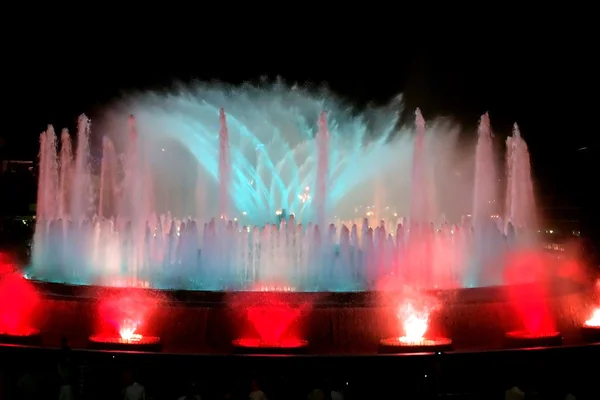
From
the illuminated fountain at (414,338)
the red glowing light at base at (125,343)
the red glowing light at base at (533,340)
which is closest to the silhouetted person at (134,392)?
the red glowing light at base at (125,343)

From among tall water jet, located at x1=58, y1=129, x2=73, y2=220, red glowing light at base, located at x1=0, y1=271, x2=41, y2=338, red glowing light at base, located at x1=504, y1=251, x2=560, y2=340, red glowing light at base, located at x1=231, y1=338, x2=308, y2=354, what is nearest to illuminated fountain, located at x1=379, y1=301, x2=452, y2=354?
red glowing light at base, located at x1=231, y1=338, x2=308, y2=354

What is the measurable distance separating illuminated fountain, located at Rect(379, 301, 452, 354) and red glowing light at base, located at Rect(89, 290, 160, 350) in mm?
4295

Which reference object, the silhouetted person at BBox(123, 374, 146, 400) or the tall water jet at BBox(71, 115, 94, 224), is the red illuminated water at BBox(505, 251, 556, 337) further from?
the tall water jet at BBox(71, 115, 94, 224)

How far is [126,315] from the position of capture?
41.4 ft

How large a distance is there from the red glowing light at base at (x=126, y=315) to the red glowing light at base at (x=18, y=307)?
131 centimetres

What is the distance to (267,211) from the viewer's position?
129 feet

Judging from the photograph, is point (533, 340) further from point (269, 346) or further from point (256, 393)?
point (256, 393)

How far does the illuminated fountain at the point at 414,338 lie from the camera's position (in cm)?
1141

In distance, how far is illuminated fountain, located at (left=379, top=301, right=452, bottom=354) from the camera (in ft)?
37.4

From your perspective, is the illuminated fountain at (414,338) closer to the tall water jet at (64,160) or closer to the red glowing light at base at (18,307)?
the red glowing light at base at (18,307)

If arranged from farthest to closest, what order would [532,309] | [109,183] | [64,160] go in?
[109,183] → [64,160] → [532,309]

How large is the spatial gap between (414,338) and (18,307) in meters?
8.11

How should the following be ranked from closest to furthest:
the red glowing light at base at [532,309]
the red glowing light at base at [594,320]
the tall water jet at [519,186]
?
the red glowing light at base at [532,309] → the red glowing light at base at [594,320] → the tall water jet at [519,186]

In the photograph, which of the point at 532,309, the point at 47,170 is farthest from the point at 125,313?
the point at 47,170
